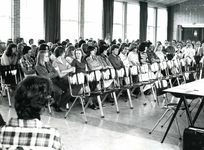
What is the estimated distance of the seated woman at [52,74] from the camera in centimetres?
586

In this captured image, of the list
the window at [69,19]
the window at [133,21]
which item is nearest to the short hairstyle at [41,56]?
the window at [69,19]

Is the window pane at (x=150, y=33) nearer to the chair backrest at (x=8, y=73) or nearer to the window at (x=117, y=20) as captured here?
the window at (x=117, y=20)

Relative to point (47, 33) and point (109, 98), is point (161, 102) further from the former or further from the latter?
point (47, 33)

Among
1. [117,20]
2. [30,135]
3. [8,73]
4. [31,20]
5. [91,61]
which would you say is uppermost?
[117,20]

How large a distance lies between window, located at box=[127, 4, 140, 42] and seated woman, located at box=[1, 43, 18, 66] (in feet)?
37.4

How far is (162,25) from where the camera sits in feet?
68.9

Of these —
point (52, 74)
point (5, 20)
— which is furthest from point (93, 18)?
point (52, 74)

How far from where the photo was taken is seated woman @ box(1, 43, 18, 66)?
7.00 m

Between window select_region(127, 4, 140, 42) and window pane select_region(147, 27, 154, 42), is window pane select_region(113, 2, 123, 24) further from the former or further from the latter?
window pane select_region(147, 27, 154, 42)

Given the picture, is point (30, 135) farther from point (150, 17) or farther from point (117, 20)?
point (150, 17)

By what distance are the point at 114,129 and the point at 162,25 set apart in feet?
55.8

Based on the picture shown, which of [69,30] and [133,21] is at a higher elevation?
[133,21]

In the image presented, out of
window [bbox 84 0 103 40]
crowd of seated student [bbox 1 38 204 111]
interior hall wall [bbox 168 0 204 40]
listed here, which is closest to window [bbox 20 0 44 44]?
window [bbox 84 0 103 40]

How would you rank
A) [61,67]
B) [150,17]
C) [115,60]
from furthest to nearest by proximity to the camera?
[150,17] → [115,60] → [61,67]
